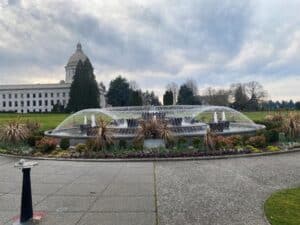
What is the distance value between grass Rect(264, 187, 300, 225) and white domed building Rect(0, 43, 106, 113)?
129046 millimetres

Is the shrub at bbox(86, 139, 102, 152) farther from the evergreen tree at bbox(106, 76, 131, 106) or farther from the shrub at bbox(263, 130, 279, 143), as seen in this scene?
the evergreen tree at bbox(106, 76, 131, 106)

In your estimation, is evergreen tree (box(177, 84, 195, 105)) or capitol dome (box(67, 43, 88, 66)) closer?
evergreen tree (box(177, 84, 195, 105))

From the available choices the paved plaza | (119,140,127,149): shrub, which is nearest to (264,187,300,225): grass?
the paved plaza

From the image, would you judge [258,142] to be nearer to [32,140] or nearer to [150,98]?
[32,140]

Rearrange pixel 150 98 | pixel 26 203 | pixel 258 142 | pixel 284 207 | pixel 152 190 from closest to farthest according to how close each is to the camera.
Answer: pixel 26 203 < pixel 284 207 < pixel 152 190 < pixel 258 142 < pixel 150 98

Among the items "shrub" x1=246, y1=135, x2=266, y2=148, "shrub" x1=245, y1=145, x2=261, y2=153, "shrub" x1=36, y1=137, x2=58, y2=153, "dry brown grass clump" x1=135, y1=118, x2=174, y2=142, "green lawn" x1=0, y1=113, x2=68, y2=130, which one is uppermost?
"green lawn" x1=0, y1=113, x2=68, y2=130

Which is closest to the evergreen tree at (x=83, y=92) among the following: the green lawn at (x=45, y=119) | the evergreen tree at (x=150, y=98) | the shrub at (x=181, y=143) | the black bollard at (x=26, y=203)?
the green lawn at (x=45, y=119)

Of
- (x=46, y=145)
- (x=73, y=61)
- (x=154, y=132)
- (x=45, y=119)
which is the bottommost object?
(x=46, y=145)

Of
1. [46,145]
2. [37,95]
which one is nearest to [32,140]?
[46,145]

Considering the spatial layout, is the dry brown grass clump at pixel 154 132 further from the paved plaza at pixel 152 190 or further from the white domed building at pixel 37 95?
the white domed building at pixel 37 95

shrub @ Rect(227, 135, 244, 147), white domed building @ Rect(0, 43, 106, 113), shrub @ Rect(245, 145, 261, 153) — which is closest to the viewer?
shrub @ Rect(245, 145, 261, 153)

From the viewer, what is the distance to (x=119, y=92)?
311 feet

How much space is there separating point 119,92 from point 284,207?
8905 cm

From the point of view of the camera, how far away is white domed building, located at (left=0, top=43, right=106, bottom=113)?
135375 mm
